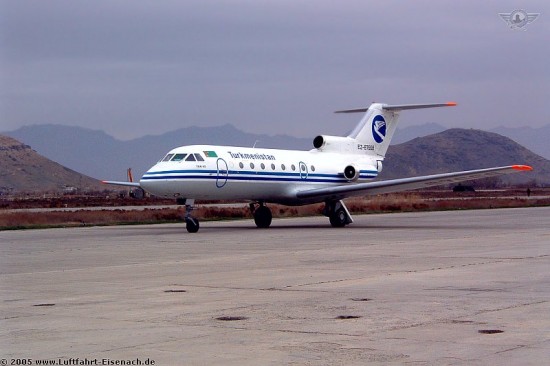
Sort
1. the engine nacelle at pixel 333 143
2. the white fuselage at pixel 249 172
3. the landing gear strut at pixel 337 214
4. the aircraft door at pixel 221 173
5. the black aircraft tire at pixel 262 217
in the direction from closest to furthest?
the white fuselage at pixel 249 172 < the aircraft door at pixel 221 173 < the landing gear strut at pixel 337 214 < the black aircraft tire at pixel 262 217 < the engine nacelle at pixel 333 143

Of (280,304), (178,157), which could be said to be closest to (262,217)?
(178,157)

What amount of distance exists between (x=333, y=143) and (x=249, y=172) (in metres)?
6.02

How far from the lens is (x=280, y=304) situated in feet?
43.1

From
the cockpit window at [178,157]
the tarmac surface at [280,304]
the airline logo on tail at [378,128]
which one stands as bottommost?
the tarmac surface at [280,304]

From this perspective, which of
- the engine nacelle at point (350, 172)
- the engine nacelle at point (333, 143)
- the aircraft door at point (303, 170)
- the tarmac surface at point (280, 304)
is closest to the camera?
the tarmac surface at point (280, 304)

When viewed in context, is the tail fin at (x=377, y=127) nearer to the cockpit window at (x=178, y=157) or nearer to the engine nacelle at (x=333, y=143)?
the engine nacelle at (x=333, y=143)

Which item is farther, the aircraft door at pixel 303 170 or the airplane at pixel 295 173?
the aircraft door at pixel 303 170

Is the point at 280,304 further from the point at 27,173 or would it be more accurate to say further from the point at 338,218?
the point at 27,173

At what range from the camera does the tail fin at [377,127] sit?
39.5 metres

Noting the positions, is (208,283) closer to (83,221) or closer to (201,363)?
(201,363)

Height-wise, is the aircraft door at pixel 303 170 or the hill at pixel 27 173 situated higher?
the hill at pixel 27 173

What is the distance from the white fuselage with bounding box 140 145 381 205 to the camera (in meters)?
31.3

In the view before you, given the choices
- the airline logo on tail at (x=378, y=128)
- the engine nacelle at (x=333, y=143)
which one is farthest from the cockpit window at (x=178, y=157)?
the airline logo on tail at (x=378, y=128)

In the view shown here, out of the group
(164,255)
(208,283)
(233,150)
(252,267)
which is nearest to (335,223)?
(233,150)
